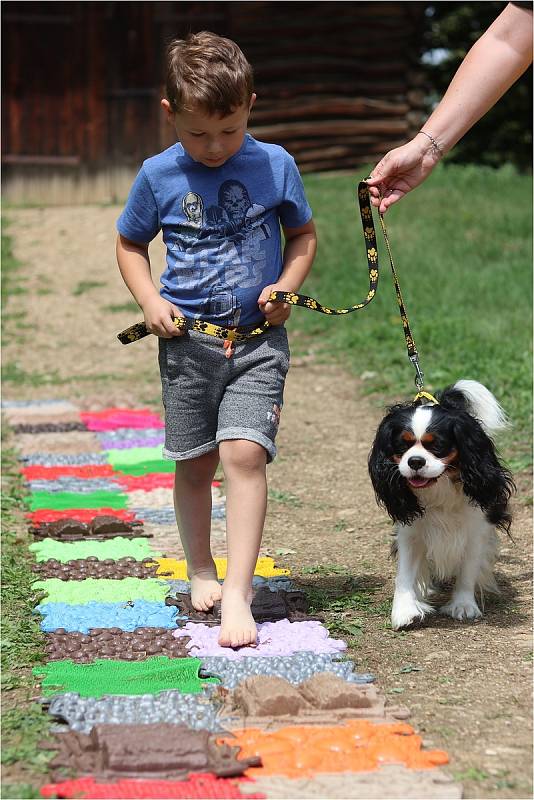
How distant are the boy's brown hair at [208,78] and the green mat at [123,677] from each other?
1651mm

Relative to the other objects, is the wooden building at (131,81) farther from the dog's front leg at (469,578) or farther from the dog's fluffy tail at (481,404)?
the dog's front leg at (469,578)

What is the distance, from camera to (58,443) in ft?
21.4

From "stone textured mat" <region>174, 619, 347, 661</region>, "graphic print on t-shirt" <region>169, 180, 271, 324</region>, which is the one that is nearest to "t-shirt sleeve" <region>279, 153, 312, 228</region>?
"graphic print on t-shirt" <region>169, 180, 271, 324</region>

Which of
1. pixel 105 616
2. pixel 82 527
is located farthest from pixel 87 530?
pixel 105 616

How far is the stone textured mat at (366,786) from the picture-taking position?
8.19 ft

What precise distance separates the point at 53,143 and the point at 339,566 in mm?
11807

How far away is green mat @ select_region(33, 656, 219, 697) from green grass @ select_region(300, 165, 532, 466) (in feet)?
9.89

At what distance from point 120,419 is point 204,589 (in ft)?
11.1

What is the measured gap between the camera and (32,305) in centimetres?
1125

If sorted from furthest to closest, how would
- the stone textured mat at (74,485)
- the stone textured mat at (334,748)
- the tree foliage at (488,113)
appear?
the tree foliage at (488,113) → the stone textured mat at (74,485) → the stone textured mat at (334,748)

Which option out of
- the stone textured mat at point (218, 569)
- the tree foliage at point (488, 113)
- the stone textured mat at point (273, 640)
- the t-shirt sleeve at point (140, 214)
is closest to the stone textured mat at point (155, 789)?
the stone textured mat at point (273, 640)

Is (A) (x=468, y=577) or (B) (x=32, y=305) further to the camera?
(B) (x=32, y=305)

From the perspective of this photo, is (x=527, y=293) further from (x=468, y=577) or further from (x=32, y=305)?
(x=468, y=577)

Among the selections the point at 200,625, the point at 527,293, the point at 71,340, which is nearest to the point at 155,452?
the point at 200,625
